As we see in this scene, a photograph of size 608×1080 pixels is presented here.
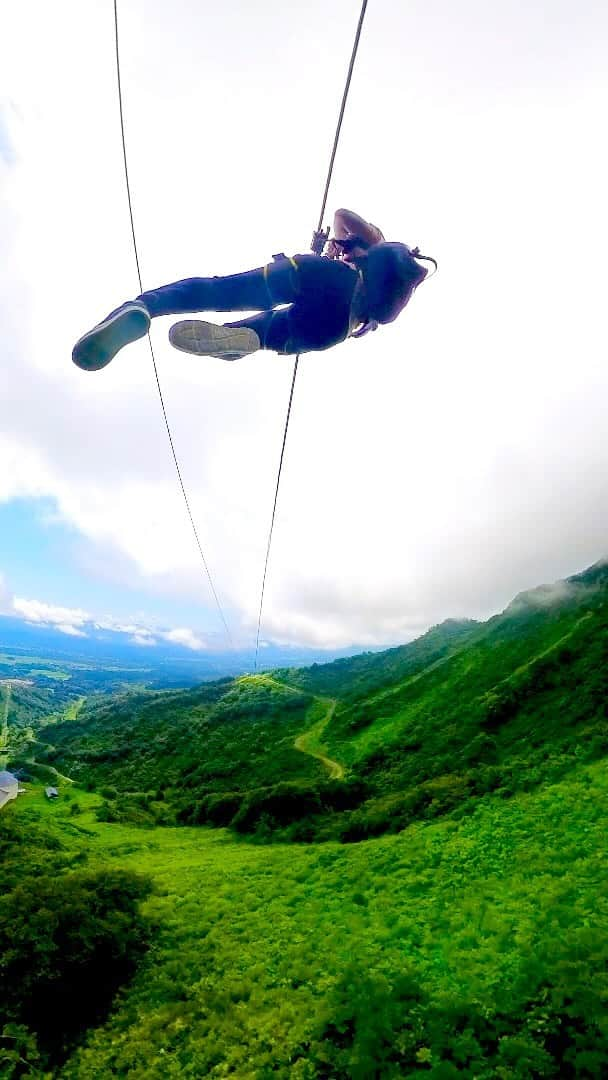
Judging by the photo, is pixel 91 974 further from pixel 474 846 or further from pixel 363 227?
pixel 363 227

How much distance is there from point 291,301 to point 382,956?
9542mm

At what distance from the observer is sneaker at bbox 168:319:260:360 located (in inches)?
178

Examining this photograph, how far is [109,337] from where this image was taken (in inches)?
159

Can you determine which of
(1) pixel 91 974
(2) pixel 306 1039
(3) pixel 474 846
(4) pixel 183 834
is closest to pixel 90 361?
(2) pixel 306 1039

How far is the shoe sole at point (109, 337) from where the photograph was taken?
3.98m

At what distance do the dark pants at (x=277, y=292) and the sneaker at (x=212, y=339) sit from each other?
0.23 m

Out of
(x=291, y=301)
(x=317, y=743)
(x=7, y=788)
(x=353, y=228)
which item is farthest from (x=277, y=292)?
(x=317, y=743)

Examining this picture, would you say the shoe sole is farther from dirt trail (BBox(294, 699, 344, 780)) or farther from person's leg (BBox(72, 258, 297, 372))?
dirt trail (BBox(294, 699, 344, 780))

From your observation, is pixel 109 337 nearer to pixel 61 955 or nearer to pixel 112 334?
Answer: pixel 112 334

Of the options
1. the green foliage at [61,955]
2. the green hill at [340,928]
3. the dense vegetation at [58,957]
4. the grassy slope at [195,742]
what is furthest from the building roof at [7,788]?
the green foliage at [61,955]

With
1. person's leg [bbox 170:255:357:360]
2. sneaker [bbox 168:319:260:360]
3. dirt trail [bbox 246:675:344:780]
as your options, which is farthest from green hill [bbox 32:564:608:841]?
sneaker [bbox 168:319:260:360]

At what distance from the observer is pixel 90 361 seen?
13.9ft

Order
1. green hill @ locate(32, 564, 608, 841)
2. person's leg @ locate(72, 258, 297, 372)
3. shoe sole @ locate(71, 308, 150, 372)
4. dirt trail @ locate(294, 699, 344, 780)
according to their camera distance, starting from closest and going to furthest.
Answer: shoe sole @ locate(71, 308, 150, 372) < person's leg @ locate(72, 258, 297, 372) < green hill @ locate(32, 564, 608, 841) < dirt trail @ locate(294, 699, 344, 780)

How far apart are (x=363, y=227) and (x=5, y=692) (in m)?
109
